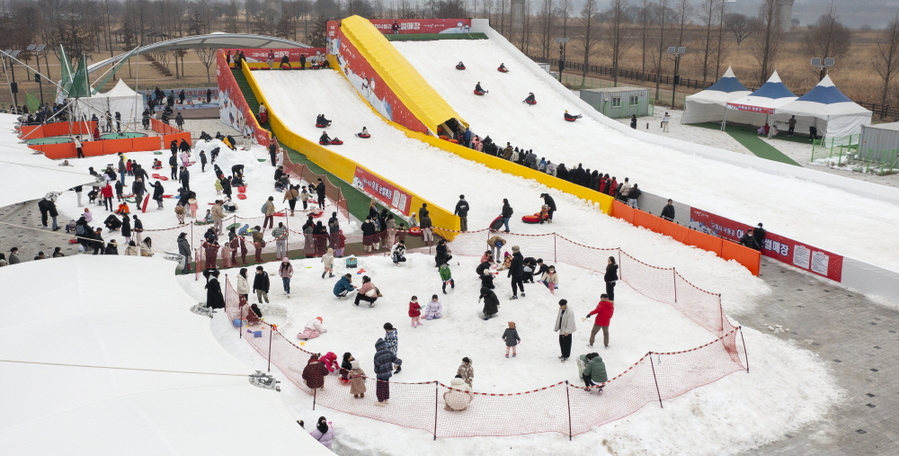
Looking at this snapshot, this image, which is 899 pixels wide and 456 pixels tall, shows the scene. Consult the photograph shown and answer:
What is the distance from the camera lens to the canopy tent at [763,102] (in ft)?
137

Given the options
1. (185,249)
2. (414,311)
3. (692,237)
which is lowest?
(414,311)

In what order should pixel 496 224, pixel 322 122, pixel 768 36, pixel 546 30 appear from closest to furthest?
1. pixel 496 224
2. pixel 322 122
3. pixel 768 36
4. pixel 546 30

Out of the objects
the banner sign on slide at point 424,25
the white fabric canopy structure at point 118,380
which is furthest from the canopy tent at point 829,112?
the white fabric canopy structure at point 118,380

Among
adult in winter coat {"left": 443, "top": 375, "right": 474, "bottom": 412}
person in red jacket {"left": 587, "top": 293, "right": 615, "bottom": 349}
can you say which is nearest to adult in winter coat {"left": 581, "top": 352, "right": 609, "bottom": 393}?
person in red jacket {"left": 587, "top": 293, "right": 615, "bottom": 349}

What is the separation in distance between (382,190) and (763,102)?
80.2 feet

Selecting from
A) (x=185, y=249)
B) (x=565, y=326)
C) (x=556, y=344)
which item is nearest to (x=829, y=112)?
(x=556, y=344)

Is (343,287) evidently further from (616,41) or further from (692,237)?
(616,41)

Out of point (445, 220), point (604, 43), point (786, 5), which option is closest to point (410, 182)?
point (445, 220)

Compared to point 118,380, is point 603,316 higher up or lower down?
lower down

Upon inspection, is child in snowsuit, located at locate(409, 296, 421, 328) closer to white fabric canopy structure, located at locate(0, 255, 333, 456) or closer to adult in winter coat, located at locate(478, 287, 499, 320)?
adult in winter coat, located at locate(478, 287, 499, 320)

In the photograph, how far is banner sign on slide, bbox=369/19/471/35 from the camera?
169 feet

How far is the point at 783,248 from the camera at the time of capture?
2170cm

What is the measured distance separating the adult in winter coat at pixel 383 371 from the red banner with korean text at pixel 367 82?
81.0 feet

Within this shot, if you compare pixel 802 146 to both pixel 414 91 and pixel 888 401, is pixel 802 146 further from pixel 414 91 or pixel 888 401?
pixel 888 401
